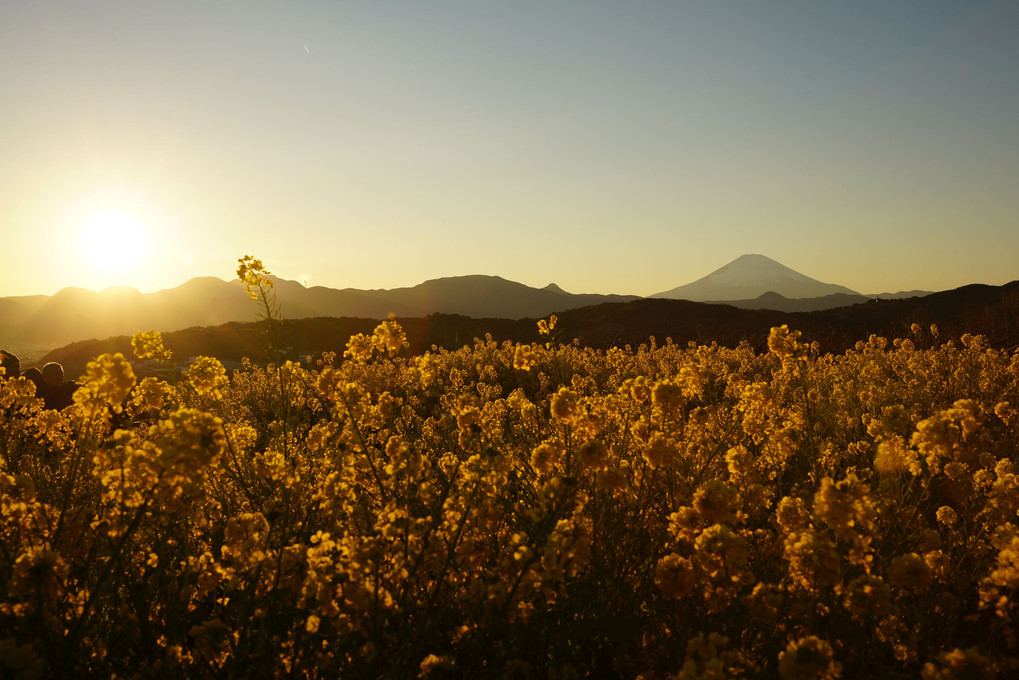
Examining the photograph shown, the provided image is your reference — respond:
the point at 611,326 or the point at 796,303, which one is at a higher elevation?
the point at 796,303

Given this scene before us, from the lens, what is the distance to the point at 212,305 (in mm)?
99688

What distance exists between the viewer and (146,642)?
2213 millimetres

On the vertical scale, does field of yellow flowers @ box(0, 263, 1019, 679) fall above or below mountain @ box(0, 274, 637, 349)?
below

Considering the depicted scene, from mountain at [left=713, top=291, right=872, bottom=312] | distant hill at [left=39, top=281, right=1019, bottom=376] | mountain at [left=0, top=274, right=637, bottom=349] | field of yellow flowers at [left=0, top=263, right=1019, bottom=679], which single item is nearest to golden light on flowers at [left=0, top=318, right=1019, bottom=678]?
field of yellow flowers at [left=0, top=263, right=1019, bottom=679]

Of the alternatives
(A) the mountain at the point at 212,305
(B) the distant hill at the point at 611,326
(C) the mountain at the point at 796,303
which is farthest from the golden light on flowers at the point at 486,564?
(C) the mountain at the point at 796,303

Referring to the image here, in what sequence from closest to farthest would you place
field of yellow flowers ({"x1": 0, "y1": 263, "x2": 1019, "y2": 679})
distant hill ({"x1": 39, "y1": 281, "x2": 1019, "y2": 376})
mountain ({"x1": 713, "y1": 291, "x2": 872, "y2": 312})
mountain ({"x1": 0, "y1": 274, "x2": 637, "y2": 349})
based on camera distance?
field of yellow flowers ({"x1": 0, "y1": 263, "x2": 1019, "y2": 679}), distant hill ({"x1": 39, "y1": 281, "x2": 1019, "y2": 376}), mountain ({"x1": 0, "y1": 274, "x2": 637, "y2": 349}), mountain ({"x1": 713, "y1": 291, "x2": 872, "y2": 312})

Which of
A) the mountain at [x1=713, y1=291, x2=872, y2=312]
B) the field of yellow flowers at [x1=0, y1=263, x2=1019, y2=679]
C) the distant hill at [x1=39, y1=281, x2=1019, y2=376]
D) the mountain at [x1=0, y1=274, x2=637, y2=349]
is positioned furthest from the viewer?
the mountain at [x1=713, y1=291, x2=872, y2=312]

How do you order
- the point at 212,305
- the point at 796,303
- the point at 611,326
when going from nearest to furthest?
the point at 611,326 < the point at 212,305 < the point at 796,303

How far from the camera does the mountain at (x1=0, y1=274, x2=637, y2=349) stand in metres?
79.8

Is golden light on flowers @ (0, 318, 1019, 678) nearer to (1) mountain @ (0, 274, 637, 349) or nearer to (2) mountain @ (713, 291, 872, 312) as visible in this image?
(1) mountain @ (0, 274, 637, 349)

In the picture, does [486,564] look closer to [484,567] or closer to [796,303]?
[484,567]

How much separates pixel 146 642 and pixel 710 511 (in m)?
2.38

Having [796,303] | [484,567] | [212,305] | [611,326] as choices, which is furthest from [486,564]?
[796,303]

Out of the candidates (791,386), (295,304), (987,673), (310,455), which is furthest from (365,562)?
(295,304)
